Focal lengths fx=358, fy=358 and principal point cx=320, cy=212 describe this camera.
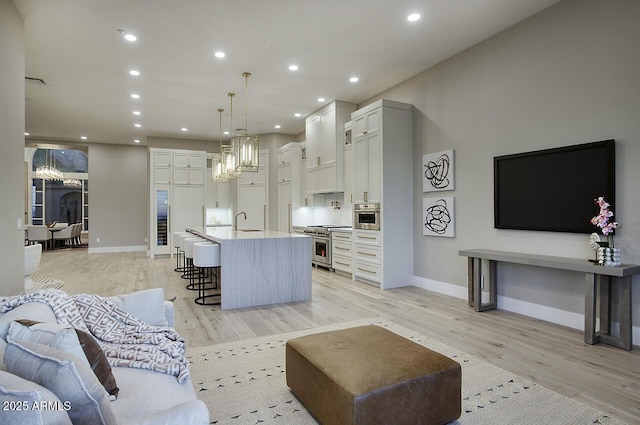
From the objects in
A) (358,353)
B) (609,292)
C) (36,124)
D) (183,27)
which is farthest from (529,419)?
(36,124)

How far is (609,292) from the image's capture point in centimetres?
320

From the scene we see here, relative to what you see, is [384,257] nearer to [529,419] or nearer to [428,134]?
[428,134]

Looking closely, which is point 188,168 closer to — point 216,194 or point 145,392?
point 216,194

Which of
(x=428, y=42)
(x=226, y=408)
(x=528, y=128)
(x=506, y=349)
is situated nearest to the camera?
(x=226, y=408)

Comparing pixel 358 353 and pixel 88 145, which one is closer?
pixel 358 353

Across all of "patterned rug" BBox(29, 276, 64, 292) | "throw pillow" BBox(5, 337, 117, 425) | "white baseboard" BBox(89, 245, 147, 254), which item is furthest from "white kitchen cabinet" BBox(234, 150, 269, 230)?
"throw pillow" BBox(5, 337, 117, 425)

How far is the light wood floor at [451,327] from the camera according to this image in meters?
2.41

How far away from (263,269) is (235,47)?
9.23ft

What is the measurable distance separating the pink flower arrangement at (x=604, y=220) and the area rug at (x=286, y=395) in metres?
1.60

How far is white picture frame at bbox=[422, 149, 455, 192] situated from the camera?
4840mm

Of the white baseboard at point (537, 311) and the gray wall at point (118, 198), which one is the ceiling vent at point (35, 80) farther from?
the white baseboard at point (537, 311)

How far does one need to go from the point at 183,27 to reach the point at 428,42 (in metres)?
2.89

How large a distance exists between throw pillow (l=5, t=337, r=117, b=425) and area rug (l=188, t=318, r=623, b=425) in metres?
1.17

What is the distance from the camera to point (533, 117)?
3.86 metres
